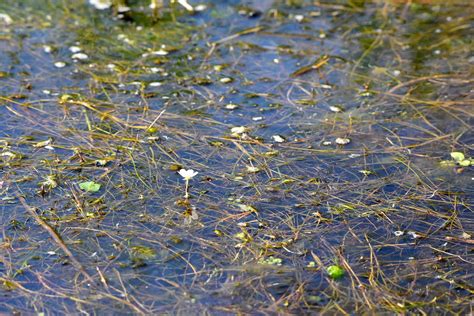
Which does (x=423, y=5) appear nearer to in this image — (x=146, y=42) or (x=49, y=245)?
(x=146, y=42)

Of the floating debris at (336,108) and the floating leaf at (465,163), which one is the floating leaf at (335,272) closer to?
the floating leaf at (465,163)

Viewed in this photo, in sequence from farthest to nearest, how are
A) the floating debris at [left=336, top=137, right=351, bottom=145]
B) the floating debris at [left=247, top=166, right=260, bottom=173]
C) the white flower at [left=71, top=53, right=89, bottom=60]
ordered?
the white flower at [left=71, top=53, right=89, bottom=60] → the floating debris at [left=336, top=137, right=351, bottom=145] → the floating debris at [left=247, top=166, right=260, bottom=173]

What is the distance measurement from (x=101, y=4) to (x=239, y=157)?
2.77 meters

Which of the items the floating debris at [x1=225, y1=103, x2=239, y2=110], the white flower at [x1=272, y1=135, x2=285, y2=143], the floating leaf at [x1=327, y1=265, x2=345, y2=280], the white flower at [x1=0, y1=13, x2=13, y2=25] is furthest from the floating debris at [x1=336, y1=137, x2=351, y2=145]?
the white flower at [x1=0, y1=13, x2=13, y2=25]

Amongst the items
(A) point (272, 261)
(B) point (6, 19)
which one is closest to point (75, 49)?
(B) point (6, 19)

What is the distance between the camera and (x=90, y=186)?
4.05 metres

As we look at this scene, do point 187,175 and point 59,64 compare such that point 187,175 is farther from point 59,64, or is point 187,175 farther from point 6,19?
point 6,19

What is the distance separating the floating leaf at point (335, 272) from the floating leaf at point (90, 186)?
140 centimetres

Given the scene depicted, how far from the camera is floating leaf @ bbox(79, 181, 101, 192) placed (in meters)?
A: 4.03

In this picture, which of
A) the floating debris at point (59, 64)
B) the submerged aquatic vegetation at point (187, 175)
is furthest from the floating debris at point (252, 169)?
the floating debris at point (59, 64)

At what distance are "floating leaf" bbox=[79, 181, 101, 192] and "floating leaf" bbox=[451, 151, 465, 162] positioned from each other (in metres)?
2.18

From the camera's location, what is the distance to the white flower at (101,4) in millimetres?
6426

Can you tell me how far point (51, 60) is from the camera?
5551 millimetres

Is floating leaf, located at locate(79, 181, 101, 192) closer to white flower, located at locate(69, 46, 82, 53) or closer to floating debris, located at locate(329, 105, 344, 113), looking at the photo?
floating debris, located at locate(329, 105, 344, 113)
